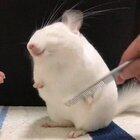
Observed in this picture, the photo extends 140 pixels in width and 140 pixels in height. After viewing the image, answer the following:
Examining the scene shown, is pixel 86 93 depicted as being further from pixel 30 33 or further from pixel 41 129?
pixel 30 33

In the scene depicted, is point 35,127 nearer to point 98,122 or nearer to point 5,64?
point 98,122

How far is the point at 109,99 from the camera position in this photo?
83cm

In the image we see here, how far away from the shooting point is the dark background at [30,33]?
1.03 m

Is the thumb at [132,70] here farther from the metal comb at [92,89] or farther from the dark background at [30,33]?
the dark background at [30,33]

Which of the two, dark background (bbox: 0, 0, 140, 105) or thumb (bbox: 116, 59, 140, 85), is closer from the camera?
thumb (bbox: 116, 59, 140, 85)

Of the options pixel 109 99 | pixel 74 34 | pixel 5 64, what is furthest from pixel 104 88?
pixel 5 64

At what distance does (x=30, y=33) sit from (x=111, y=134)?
380mm

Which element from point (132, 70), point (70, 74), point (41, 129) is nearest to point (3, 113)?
point (41, 129)

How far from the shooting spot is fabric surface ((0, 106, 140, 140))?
815 millimetres

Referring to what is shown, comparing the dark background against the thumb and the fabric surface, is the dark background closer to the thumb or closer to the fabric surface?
the fabric surface

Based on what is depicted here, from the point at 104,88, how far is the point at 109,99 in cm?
3

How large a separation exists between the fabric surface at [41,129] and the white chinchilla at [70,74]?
1.0 inches

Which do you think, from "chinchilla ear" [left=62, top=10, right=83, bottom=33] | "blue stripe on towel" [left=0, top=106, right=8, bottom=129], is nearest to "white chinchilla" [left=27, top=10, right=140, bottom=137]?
"chinchilla ear" [left=62, top=10, right=83, bottom=33]

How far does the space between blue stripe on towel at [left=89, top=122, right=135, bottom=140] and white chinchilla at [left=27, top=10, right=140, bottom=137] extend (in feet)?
0.04
